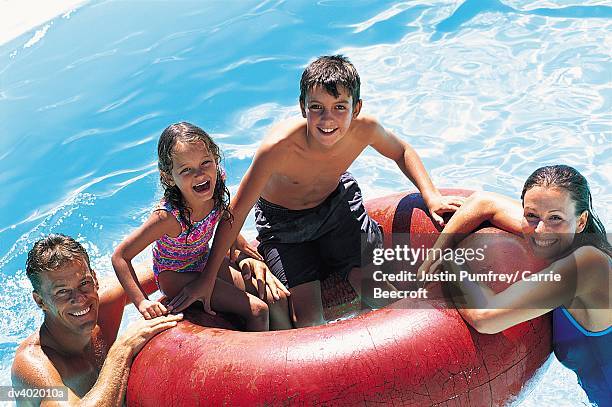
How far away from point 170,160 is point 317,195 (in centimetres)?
90

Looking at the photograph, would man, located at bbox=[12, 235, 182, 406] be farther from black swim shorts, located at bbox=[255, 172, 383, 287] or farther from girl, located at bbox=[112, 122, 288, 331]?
black swim shorts, located at bbox=[255, 172, 383, 287]

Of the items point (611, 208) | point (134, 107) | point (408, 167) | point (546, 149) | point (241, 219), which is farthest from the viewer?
point (134, 107)

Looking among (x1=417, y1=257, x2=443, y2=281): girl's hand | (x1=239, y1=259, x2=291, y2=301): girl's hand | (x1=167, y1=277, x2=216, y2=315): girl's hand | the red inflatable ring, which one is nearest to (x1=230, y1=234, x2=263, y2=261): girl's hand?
(x1=239, y1=259, x2=291, y2=301): girl's hand


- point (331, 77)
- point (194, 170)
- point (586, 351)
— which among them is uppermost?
point (331, 77)

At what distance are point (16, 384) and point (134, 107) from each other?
4938 millimetres

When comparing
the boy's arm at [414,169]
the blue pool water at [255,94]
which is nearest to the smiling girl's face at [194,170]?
the boy's arm at [414,169]

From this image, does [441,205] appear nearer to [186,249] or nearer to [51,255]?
[186,249]

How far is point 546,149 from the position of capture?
256 inches

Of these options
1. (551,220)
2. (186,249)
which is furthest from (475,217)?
(186,249)

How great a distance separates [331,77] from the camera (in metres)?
3.70

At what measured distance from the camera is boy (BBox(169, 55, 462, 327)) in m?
3.76

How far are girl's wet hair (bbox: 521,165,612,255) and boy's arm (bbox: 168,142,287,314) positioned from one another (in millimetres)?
1198

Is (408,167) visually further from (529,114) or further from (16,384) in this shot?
(529,114)

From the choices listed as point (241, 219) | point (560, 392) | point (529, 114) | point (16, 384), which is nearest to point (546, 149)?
point (529, 114)
